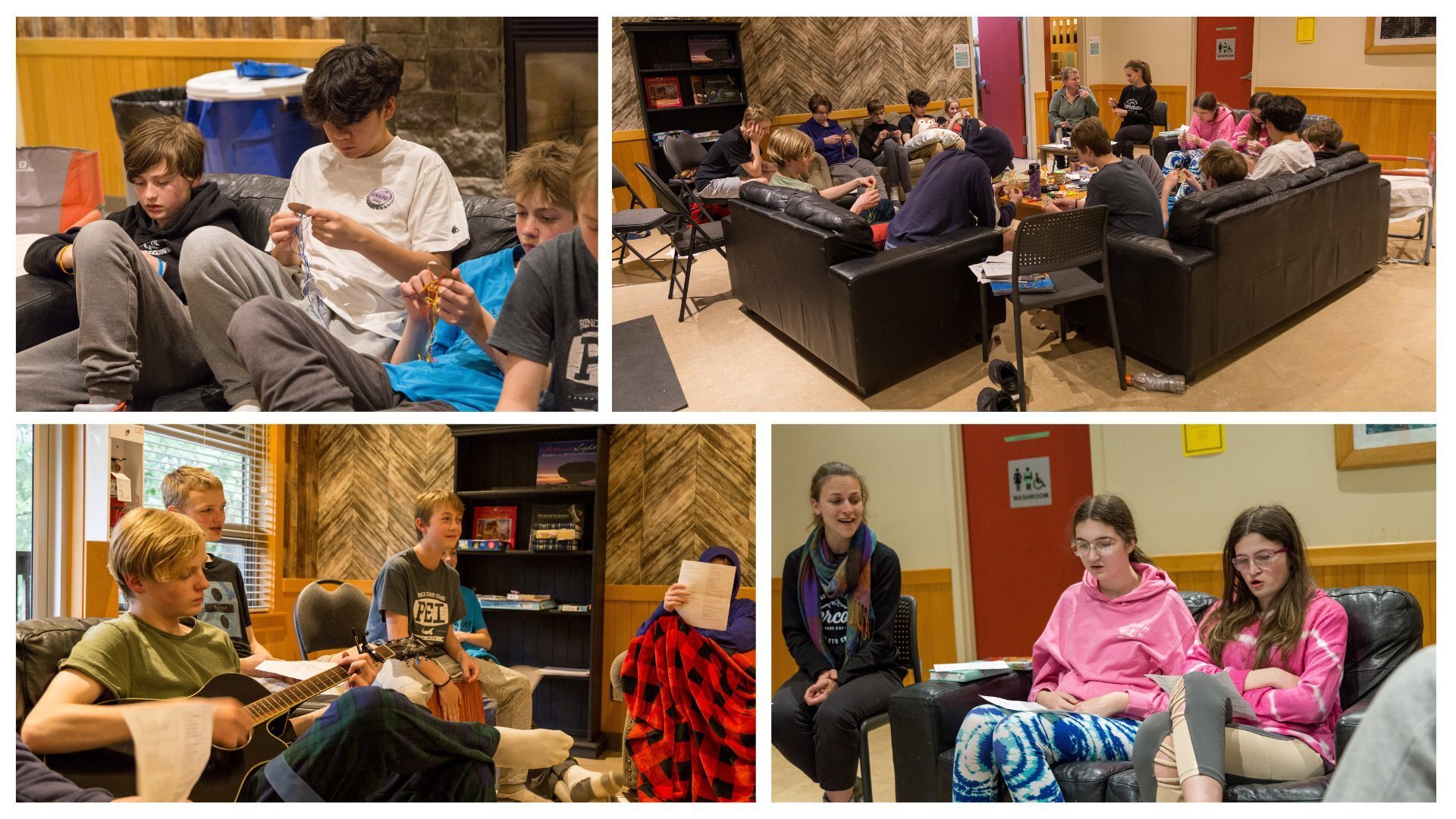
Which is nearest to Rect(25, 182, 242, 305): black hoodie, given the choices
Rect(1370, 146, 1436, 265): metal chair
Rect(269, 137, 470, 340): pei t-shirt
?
Rect(269, 137, 470, 340): pei t-shirt

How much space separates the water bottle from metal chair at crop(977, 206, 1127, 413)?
55mm

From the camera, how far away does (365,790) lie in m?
2.37

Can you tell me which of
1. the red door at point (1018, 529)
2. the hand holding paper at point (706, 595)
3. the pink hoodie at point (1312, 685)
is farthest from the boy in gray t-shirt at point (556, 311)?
the red door at point (1018, 529)

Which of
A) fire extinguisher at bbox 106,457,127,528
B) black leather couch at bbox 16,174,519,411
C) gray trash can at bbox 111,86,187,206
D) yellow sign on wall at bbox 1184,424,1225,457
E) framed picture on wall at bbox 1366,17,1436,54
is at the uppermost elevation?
framed picture on wall at bbox 1366,17,1436,54

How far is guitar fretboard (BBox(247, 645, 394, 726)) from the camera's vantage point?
7.73ft

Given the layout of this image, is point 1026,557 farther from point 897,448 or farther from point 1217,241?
point 1217,241

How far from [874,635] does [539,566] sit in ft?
7.21

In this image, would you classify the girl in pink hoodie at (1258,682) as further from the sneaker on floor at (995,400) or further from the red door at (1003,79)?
the red door at (1003,79)

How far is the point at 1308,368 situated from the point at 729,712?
2.91m

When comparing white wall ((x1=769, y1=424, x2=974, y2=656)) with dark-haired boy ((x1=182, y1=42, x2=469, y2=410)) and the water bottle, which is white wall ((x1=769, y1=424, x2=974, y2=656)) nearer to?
the water bottle

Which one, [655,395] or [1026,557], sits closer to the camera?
[655,395]

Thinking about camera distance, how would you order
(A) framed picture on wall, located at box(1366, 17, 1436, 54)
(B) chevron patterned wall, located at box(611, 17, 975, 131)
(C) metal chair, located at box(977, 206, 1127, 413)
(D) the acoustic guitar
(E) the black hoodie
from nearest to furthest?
(D) the acoustic guitar → (E) the black hoodie → (C) metal chair, located at box(977, 206, 1127, 413) → (A) framed picture on wall, located at box(1366, 17, 1436, 54) → (B) chevron patterned wall, located at box(611, 17, 975, 131)

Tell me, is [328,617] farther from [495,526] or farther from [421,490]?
[495,526]

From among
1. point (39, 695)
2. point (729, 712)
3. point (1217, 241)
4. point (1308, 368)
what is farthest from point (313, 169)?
point (1308, 368)
